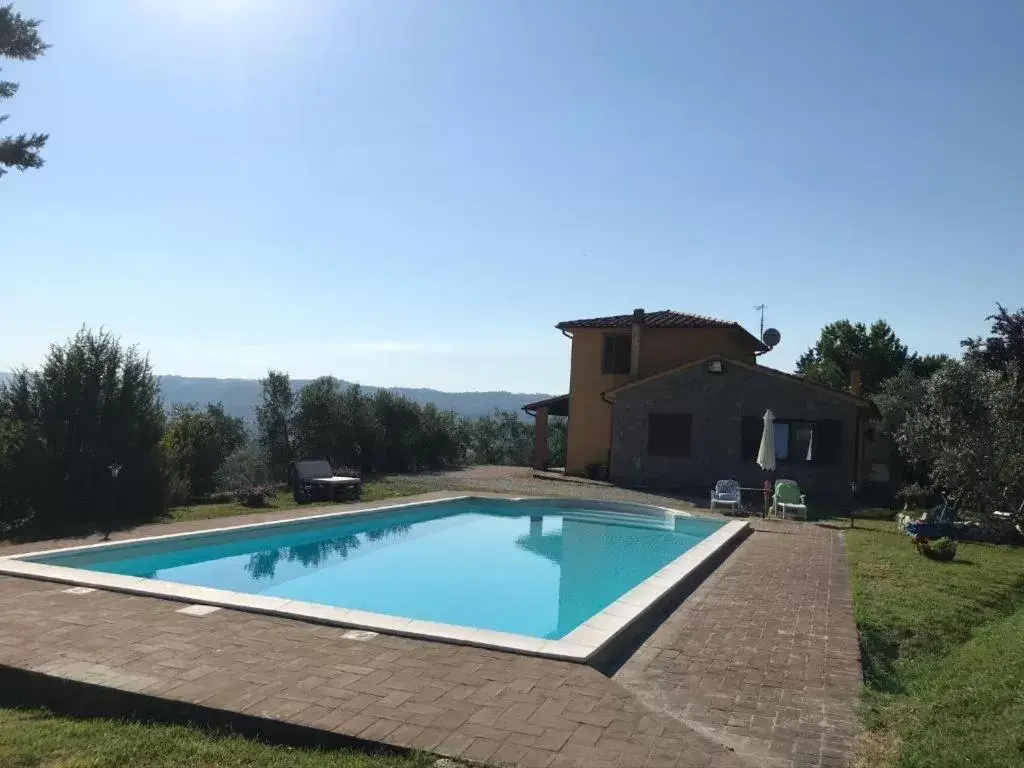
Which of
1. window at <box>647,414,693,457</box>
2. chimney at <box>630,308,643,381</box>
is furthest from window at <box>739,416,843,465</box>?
chimney at <box>630,308,643,381</box>

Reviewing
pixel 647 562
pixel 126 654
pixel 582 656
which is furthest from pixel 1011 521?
pixel 126 654

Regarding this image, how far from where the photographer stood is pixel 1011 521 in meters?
13.7

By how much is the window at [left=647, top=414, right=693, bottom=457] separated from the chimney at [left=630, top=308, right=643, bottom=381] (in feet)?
7.80

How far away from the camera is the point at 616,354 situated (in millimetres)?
25344

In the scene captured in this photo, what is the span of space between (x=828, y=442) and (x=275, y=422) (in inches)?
641

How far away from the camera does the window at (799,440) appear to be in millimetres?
20594

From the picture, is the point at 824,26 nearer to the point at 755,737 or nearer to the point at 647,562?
the point at 647,562

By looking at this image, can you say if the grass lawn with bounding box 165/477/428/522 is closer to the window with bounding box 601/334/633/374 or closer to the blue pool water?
the blue pool water

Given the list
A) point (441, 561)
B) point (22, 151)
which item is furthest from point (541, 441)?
point (22, 151)

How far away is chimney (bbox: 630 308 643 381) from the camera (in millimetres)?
24547

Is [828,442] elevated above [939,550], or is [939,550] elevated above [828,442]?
[828,442]

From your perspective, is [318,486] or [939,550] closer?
[939,550]

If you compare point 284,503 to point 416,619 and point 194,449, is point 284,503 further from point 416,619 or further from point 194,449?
point 416,619

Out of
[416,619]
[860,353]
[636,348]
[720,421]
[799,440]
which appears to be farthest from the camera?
[860,353]
